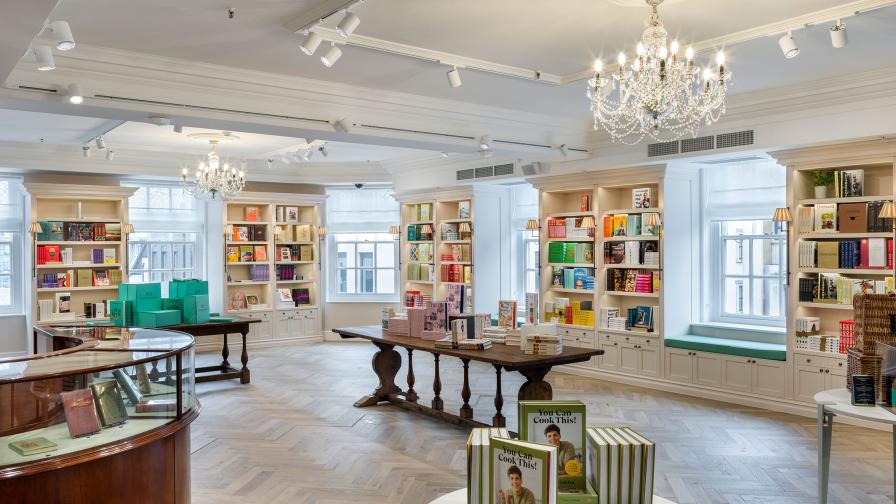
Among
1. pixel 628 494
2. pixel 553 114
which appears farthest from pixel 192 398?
pixel 553 114

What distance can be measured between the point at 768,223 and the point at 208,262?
28.0 ft

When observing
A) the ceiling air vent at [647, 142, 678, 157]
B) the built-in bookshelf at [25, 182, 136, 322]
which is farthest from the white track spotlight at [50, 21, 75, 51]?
the built-in bookshelf at [25, 182, 136, 322]

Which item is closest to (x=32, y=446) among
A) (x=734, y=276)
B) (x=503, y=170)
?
(x=503, y=170)

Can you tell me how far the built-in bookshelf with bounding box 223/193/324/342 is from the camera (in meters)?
11.7

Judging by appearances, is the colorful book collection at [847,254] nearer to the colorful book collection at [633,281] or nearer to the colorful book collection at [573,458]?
the colorful book collection at [633,281]

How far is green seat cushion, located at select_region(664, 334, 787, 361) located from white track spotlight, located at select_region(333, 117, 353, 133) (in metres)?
4.43

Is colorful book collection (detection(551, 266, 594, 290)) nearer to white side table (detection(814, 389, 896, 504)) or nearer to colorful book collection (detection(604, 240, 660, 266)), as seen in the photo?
colorful book collection (detection(604, 240, 660, 266))

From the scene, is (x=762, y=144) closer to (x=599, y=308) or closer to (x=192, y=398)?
(x=599, y=308)

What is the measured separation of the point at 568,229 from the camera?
924 cm

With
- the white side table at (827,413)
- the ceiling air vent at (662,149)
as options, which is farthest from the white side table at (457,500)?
the ceiling air vent at (662,149)

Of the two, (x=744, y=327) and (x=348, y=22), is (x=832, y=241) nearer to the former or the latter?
(x=744, y=327)

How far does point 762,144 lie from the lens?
680cm

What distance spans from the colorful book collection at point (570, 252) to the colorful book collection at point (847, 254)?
107 inches

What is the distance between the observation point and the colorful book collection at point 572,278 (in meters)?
9.05
